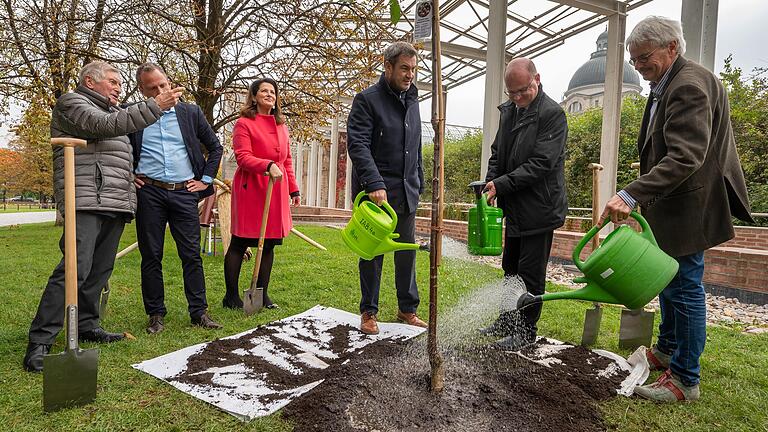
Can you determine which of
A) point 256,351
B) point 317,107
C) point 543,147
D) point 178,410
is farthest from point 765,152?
point 178,410

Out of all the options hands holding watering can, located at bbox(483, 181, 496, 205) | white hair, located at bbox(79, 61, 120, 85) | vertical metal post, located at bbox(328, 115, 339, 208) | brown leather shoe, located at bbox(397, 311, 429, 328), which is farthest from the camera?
vertical metal post, located at bbox(328, 115, 339, 208)

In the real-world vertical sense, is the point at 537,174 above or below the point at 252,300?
above

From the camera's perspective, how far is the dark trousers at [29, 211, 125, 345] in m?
2.18

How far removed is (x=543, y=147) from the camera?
96.5 inches

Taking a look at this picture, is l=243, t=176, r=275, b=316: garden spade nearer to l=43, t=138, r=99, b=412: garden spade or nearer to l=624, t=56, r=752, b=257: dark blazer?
l=43, t=138, r=99, b=412: garden spade

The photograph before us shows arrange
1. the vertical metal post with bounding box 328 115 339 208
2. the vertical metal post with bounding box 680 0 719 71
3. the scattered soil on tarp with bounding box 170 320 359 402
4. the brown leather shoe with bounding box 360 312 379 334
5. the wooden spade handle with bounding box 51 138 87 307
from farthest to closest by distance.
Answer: the vertical metal post with bounding box 328 115 339 208
the vertical metal post with bounding box 680 0 719 71
the brown leather shoe with bounding box 360 312 379 334
the scattered soil on tarp with bounding box 170 320 359 402
the wooden spade handle with bounding box 51 138 87 307

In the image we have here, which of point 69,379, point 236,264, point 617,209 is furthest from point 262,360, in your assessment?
point 617,209

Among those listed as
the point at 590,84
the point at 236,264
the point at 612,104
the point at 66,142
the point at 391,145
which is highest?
the point at 590,84

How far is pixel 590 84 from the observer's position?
35.3 meters

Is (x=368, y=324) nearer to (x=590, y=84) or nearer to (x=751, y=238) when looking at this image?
(x=751, y=238)

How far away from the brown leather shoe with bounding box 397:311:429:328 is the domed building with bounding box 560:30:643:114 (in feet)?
111

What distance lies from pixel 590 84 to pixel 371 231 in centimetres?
3817

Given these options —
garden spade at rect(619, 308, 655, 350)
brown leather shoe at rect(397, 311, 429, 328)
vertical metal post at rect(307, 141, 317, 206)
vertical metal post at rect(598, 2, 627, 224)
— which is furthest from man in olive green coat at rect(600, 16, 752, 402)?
vertical metal post at rect(307, 141, 317, 206)

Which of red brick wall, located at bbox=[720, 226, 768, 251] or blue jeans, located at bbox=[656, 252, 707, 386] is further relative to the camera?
red brick wall, located at bbox=[720, 226, 768, 251]
